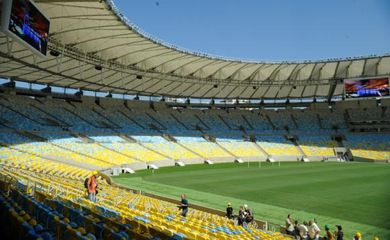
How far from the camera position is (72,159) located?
31547mm

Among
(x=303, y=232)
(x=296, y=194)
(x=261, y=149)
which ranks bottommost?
(x=303, y=232)

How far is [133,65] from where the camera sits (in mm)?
35062

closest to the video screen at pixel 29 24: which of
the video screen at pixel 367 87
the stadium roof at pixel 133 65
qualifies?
the stadium roof at pixel 133 65

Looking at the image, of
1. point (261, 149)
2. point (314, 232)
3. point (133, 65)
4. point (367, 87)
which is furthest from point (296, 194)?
point (261, 149)

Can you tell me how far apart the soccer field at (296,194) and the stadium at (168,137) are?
4.3 inches

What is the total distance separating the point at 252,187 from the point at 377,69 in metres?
31.5

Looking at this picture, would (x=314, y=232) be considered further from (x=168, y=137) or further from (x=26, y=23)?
(x=168, y=137)

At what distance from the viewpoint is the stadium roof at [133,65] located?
23.4 m

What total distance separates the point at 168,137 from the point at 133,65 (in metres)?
16.7

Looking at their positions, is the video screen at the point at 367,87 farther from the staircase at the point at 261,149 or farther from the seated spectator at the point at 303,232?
the seated spectator at the point at 303,232

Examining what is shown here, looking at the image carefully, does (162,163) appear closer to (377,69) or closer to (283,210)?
(283,210)

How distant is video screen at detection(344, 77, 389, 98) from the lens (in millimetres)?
40344

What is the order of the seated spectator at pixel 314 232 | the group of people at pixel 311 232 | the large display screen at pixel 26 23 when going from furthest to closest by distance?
the large display screen at pixel 26 23
the seated spectator at pixel 314 232
the group of people at pixel 311 232

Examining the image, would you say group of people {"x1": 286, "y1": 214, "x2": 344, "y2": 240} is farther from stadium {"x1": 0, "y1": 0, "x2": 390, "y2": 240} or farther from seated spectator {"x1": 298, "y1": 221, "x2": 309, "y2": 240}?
stadium {"x1": 0, "y1": 0, "x2": 390, "y2": 240}
